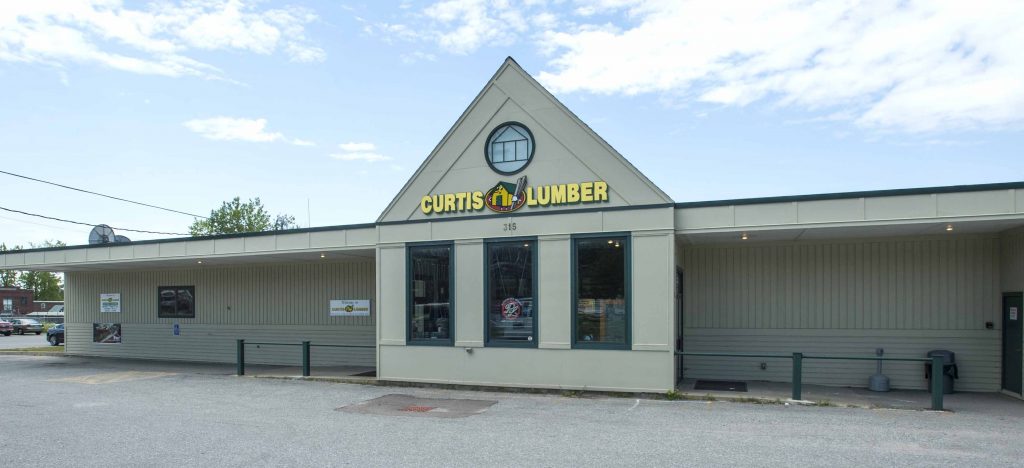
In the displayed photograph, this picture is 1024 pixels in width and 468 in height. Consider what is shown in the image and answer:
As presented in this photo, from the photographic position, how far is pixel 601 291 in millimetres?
12664

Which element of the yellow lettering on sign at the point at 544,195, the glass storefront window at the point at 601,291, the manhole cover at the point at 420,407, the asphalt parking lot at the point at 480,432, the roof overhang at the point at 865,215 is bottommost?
the manhole cover at the point at 420,407

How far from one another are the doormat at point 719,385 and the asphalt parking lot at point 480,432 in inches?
56.5

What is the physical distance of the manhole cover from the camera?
10.9 meters

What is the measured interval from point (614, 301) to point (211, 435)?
7075 mm

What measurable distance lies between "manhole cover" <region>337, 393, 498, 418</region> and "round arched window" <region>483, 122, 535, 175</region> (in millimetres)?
4593

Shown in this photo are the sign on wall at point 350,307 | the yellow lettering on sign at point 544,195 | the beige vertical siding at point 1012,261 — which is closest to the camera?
the beige vertical siding at point 1012,261

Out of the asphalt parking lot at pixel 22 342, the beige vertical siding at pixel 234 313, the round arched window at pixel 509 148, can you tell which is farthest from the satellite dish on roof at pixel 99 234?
the round arched window at pixel 509 148

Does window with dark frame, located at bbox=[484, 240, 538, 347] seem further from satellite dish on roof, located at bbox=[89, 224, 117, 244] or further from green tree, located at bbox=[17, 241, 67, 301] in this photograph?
green tree, located at bbox=[17, 241, 67, 301]

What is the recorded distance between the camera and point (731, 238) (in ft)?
43.1

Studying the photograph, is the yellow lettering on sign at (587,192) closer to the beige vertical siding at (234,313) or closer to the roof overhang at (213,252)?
the roof overhang at (213,252)

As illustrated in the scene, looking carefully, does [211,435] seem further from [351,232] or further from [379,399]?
[351,232]

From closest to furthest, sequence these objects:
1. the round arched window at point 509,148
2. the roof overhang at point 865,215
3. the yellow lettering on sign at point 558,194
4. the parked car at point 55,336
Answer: the roof overhang at point 865,215 < the yellow lettering on sign at point 558,194 < the round arched window at point 509,148 < the parked car at point 55,336

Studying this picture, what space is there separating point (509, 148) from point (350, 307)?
7.17 meters

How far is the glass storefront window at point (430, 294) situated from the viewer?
13.9 m
